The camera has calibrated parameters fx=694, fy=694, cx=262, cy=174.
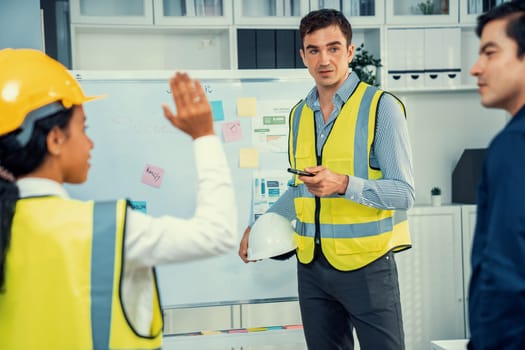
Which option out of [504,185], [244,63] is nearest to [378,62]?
[244,63]

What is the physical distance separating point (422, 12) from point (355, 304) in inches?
106

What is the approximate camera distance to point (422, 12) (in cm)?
439

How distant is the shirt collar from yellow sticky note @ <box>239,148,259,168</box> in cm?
179

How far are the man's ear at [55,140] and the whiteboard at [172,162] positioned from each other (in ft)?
5.47

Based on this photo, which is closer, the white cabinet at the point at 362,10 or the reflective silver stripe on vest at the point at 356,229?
the reflective silver stripe on vest at the point at 356,229

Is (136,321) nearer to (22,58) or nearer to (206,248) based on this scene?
(206,248)

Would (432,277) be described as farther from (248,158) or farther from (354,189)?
(354,189)

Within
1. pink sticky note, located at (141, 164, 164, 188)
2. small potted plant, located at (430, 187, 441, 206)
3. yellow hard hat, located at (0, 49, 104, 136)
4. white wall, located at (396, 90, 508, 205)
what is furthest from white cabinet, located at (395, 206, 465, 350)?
yellow hard hat, located at (0, 49, 104, 136)

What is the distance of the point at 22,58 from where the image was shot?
1.29 metres

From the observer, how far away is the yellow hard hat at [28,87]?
122 centimetres

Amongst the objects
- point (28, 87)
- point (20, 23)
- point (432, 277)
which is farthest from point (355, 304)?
point (432, 277)

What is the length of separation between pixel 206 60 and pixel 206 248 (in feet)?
10.9

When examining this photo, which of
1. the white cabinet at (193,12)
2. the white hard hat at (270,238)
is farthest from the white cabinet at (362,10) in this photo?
the white hard hat at (270,238)

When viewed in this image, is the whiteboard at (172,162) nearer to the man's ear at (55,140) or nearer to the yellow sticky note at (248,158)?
the yellow sticky note at (248,158)
